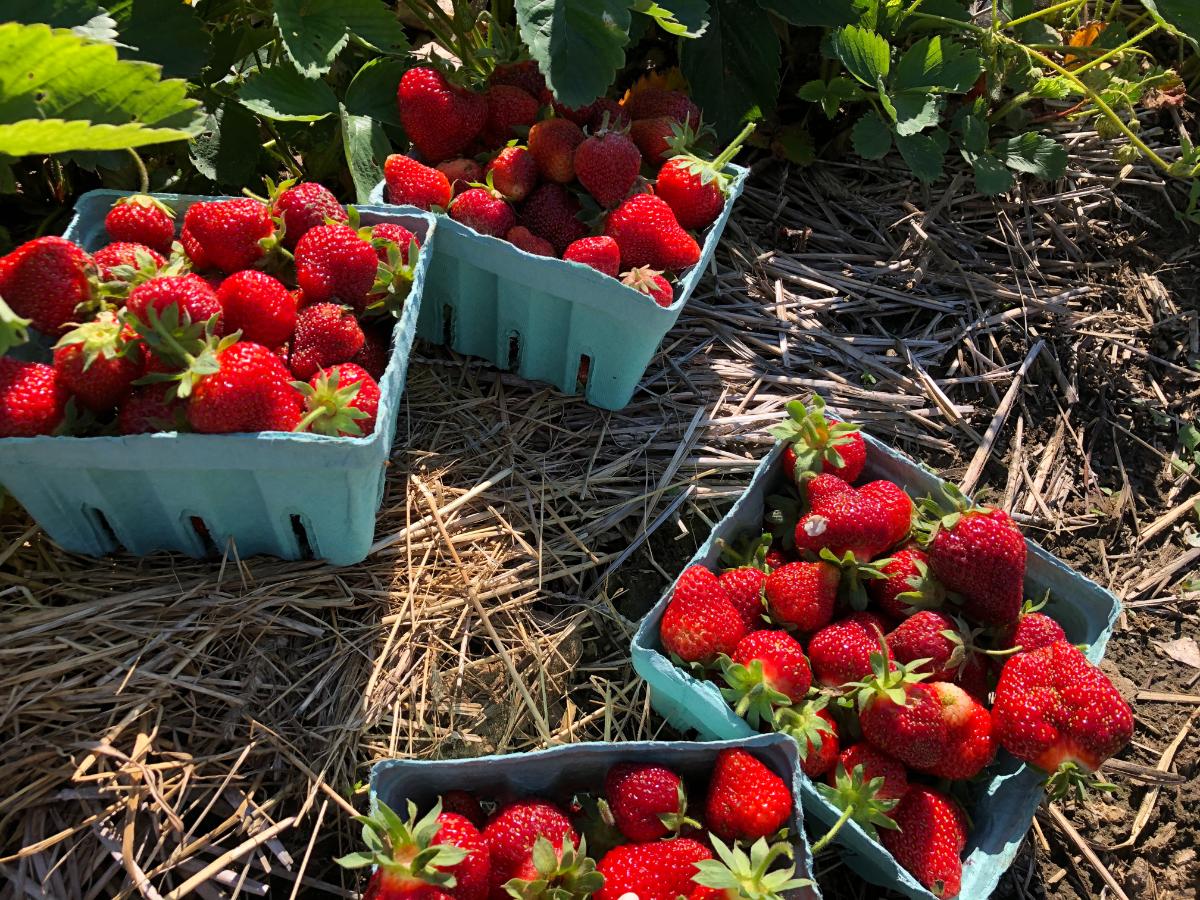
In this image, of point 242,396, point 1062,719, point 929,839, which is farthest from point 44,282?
point 1062,719

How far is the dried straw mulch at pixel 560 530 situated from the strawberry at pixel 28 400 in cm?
34

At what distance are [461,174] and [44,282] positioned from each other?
75cm

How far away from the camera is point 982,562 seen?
1517 mm

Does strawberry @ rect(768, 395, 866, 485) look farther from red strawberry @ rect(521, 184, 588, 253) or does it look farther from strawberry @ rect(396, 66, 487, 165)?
strawberry @ rect(396, 66, 487, 165)

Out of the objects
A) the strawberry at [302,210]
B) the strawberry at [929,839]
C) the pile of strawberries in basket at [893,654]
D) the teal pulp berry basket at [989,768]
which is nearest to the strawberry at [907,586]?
the pile of strawberries in basket at [893,654]

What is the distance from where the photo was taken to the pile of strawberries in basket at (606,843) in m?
1.16

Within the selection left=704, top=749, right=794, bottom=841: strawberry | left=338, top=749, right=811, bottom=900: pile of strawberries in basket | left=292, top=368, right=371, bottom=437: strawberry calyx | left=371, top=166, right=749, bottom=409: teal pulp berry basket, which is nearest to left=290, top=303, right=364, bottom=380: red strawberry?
left=292, top=368, right=371, bottom=437: strawberry calyx

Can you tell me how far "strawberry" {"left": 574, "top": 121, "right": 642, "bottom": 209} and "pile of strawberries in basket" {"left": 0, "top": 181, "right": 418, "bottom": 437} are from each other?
367mm

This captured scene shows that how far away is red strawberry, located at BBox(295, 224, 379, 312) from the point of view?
152cm

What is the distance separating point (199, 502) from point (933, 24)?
6.57ft

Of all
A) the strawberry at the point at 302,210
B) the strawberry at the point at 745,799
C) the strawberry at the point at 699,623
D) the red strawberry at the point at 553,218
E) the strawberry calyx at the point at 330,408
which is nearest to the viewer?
the strawberry at the point at 745,799

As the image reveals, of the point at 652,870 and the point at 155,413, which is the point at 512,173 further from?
the point at 652,870

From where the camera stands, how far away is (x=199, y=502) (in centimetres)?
149

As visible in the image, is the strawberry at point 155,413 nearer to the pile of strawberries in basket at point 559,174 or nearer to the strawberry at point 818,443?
the pile of strawberries in basket at point 559,174
